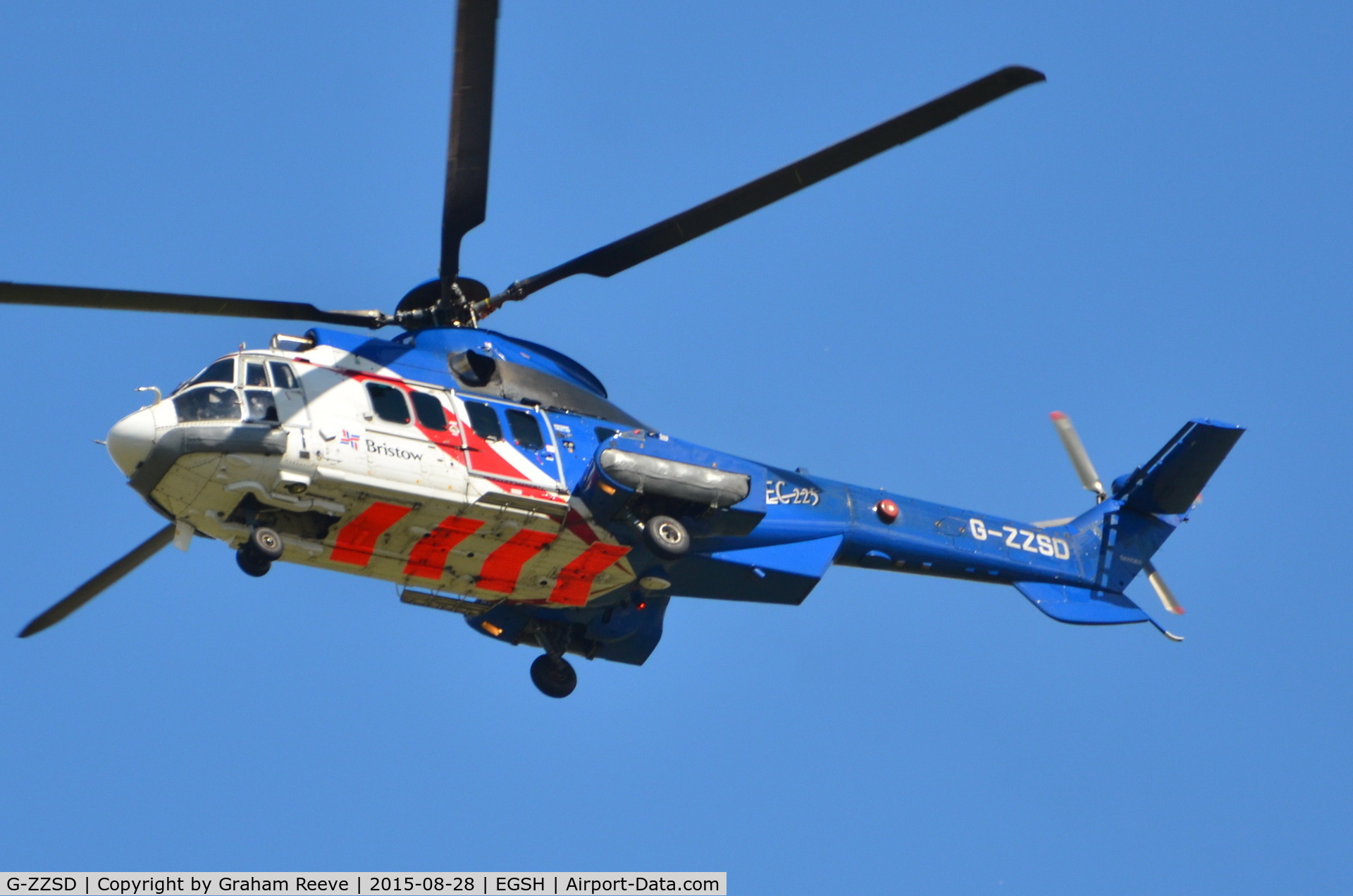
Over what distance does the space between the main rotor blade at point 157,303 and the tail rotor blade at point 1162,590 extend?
11422 mm

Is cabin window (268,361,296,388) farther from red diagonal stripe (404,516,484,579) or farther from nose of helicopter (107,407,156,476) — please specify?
red diagonal stripe (404,516,484,579)

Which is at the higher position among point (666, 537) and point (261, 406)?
point (261, 406)

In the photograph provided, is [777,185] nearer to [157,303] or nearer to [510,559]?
[510,559]

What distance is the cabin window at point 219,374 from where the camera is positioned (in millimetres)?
16172

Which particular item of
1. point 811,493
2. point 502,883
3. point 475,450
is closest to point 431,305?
point 475,450

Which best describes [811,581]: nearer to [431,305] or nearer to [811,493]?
[811,493]

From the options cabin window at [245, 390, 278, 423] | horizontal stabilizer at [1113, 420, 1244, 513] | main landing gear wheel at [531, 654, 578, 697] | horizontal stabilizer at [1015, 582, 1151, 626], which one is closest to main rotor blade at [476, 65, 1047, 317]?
cabin window at [245, 390, 278, 423]

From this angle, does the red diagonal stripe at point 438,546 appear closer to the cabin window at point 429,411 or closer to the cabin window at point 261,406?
the cabin window at point 429,411

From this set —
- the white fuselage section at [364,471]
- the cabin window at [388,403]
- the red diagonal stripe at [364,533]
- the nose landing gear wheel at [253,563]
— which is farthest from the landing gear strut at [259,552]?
the cabin window at [388,403]

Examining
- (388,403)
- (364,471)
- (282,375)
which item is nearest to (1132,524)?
(388,403)

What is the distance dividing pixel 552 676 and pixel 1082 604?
7.22 m

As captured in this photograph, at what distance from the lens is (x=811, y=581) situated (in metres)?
19.3

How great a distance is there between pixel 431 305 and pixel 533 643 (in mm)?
4280

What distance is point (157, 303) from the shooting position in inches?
629
